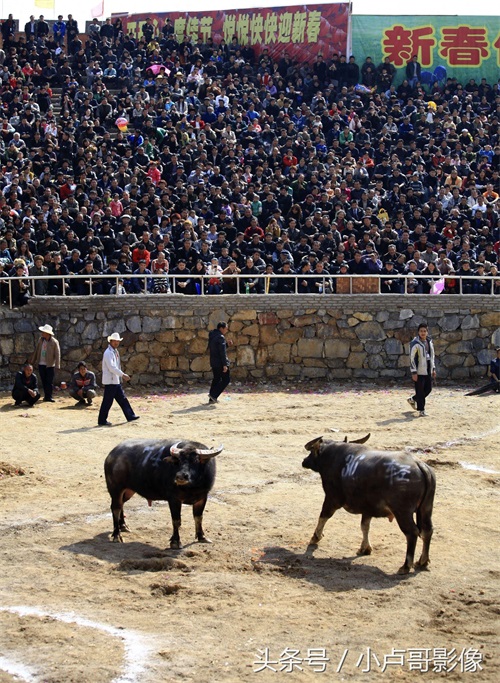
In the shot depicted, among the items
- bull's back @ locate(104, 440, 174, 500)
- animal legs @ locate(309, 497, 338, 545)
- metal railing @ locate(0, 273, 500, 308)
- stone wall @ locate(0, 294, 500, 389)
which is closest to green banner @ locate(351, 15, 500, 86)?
metal railing @ locate(0, 273, 500, 308)

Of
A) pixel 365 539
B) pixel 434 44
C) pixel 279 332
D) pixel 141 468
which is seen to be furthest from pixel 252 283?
pixel 434 44

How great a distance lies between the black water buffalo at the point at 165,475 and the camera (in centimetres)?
1123

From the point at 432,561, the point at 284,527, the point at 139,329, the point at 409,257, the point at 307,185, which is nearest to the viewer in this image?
the point at 432,561

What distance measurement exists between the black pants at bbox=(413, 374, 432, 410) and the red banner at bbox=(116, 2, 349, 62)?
16671 millimetres

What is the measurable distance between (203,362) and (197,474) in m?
11.1

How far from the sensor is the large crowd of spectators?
22656 mm

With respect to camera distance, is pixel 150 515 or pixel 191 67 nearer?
pixel 150 515

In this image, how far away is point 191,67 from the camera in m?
31.1

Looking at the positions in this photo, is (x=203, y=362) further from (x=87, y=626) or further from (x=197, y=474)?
(x=87, y=626)

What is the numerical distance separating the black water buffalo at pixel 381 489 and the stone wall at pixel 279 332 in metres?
11.0

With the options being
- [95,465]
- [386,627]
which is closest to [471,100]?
[95,465]

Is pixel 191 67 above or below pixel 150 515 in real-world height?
above

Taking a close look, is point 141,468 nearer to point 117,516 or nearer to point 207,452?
point 117,516

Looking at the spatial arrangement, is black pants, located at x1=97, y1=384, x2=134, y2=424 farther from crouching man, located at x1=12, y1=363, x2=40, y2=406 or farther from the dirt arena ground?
crouching man, located at x1=12, y1=363, x2=40, y2=406
